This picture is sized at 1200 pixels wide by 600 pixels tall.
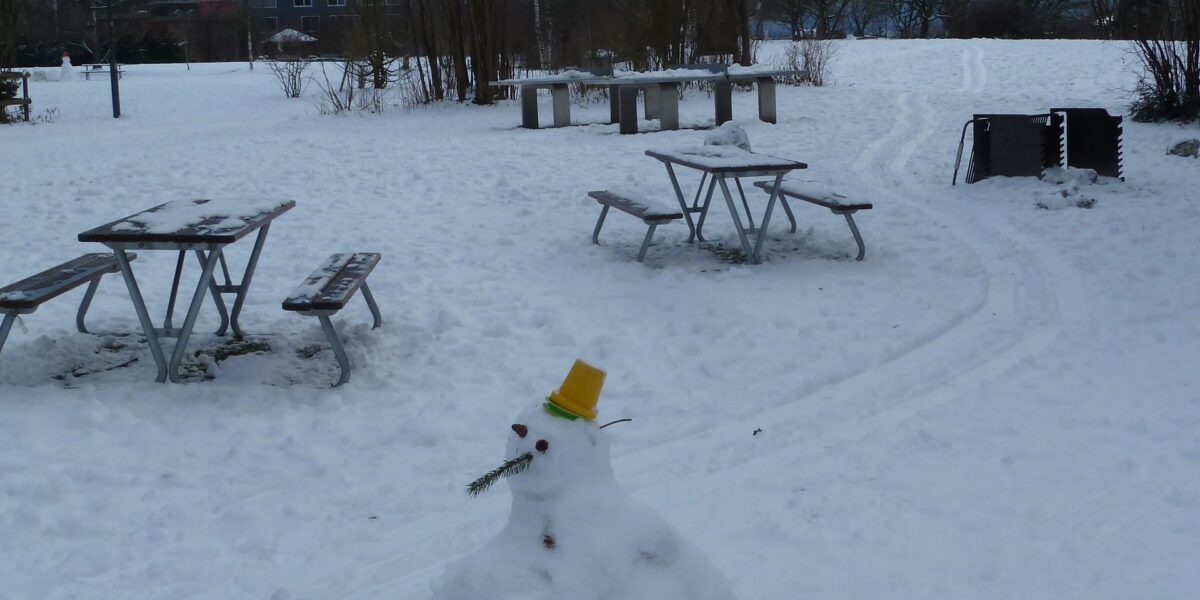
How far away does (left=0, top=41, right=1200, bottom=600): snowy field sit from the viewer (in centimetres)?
330

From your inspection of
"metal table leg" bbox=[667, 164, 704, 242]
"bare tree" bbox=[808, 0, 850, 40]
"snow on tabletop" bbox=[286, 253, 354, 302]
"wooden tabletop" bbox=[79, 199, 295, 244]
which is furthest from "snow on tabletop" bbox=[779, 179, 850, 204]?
"bare tree" bbox=[808, 0, 850, 40]

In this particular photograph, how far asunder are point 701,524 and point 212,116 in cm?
1558

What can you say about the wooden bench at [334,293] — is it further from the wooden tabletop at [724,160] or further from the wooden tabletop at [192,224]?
the wooden tabletop at [724,160]

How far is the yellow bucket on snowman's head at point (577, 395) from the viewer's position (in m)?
2.18

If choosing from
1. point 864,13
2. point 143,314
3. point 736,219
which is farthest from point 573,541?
point 864,13

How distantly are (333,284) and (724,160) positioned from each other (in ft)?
9.09

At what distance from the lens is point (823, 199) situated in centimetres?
684

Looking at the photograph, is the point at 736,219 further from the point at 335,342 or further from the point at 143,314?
the point at 143,314

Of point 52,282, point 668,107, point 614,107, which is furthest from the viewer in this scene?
point 614,107

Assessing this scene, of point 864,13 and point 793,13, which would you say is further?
point 864,13

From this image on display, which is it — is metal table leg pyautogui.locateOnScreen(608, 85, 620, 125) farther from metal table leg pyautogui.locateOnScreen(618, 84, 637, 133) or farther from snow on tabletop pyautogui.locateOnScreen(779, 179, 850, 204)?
snow on tabletop pyautogui.locateOnScreen(779, 179, 850, 204)

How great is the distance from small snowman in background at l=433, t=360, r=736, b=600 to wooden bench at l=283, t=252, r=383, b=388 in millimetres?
2516

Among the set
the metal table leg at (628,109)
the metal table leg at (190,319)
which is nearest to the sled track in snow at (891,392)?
the metal table leg at (190,319)

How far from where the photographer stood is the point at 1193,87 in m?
12.0
